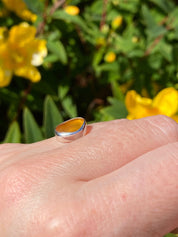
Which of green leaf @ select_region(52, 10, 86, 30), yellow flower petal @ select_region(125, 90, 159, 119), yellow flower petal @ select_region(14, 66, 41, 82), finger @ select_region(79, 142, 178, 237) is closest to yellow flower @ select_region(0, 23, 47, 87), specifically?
yellow flower petal @ select_region(14, 66, 41, 82)

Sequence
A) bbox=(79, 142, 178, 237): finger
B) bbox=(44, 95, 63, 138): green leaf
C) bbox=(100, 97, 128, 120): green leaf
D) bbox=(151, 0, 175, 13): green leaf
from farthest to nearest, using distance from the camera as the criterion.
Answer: bbox=(151, 0, 175, 13): green leaf < bbox=(100, 97, 128, 120): green leaf < bbox=(44, 95, 63, 138): green leaf < bbox=(79, 142, 178, 237): finger

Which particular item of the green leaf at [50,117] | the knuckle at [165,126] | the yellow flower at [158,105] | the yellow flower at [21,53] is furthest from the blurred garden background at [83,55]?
the knuckle at [165,126]

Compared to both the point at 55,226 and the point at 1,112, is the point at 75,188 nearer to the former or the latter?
the point at 55,226

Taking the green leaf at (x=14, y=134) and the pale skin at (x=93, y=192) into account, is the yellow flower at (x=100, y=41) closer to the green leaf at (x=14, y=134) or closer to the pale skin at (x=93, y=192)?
the green leaf at (x=14, y=134)

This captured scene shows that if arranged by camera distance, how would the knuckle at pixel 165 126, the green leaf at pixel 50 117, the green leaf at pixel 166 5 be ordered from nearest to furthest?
the knuckle at pixel 165 126 → the green leaf at pixel 50 117 → the green leaf at pixel 166 5

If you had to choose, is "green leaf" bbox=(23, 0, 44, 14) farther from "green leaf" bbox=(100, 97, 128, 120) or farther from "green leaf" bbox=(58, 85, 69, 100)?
"green leaf" bbox=(100, 97, 128, 120)

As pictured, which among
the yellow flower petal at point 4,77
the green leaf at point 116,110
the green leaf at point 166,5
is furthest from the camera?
the green leaf at point 166,5

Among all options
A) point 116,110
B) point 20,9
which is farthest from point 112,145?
point 20,9
